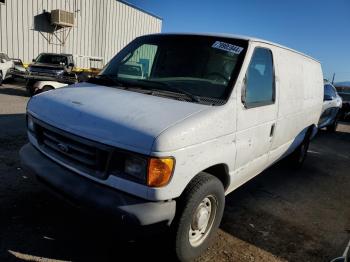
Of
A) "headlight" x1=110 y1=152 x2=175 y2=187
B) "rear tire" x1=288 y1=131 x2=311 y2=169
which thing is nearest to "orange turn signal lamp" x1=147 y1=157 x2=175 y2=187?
"headlight" x1=110 y1=152 x2=175 y2=187

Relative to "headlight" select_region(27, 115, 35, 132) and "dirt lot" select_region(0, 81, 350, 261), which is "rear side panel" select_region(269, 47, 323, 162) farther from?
"headlight" select_region(27, 115, 35, 132)

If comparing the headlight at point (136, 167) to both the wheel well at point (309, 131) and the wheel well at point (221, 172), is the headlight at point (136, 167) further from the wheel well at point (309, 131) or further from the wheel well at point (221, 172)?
the wheel well at point (309, 131)

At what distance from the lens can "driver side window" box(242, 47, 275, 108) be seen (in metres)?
3.43

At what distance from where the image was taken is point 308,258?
11.1 ft

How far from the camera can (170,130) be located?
2.45 metres

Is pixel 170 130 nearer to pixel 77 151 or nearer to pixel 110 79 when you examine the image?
pixel 77 151

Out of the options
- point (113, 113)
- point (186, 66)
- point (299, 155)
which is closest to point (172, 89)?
point (186, 66)

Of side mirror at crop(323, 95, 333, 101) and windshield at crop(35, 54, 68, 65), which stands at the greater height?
windshield at crop(35, 54, 68, 65)

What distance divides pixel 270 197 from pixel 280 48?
2.14m

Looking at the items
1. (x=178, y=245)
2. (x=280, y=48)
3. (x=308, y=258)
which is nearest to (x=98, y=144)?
(x=178, y=245)

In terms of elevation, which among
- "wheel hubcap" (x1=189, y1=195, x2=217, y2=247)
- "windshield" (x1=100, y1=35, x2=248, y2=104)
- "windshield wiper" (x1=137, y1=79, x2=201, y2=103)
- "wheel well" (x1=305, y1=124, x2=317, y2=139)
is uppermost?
"windshield" (x1=100, y1=35, x2=248, y2=104)

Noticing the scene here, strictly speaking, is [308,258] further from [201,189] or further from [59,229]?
[59,229]

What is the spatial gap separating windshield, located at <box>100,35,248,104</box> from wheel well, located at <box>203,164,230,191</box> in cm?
62

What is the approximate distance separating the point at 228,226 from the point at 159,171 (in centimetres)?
182
